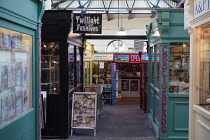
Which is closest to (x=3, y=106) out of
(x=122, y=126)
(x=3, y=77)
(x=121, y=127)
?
(x=3, y=77)

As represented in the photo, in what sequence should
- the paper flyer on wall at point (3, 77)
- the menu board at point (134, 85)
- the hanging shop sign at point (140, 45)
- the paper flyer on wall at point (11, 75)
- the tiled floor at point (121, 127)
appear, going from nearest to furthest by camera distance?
the paper flyer on wall at point (3, 77) → the paper flyer on wall at point (11, 75) → the tiled floor at point (121, 127) → the hanging shop sign at point (140, 45) → the menu board at point (134, 85)

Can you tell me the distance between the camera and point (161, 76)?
6930 mm

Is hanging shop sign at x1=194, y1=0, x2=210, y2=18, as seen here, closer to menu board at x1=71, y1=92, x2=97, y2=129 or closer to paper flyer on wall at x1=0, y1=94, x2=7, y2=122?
paper flyer on wall at x1=0, y1=94, x2=7, y2=122

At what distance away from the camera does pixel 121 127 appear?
8.47 meters

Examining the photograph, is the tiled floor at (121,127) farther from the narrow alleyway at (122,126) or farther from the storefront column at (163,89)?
the storefront column at (163,89)

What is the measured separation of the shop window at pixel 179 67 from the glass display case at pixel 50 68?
119 inches

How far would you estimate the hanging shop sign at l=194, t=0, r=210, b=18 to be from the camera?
380cm

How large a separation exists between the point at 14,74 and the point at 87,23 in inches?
158

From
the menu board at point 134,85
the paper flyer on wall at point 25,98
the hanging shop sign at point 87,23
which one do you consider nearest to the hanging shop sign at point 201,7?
the paper flyer on wall at point 25,98

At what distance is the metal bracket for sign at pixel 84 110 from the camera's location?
753 cm

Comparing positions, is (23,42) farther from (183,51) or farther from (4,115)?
(183,51)

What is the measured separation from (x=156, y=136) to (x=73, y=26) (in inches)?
149

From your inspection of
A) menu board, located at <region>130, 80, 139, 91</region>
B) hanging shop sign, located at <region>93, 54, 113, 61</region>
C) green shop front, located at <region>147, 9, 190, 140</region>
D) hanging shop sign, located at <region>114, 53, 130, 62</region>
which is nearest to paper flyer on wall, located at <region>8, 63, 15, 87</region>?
green shop front, located at <region>147, 9, 190, 140</region>

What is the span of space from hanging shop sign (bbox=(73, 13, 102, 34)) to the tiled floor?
2.92 metres
